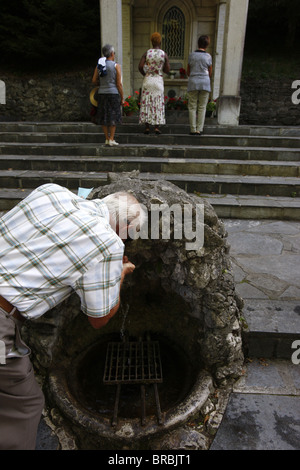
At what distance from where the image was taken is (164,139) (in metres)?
7.12

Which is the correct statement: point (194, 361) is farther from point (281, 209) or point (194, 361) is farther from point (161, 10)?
point (161, 10)

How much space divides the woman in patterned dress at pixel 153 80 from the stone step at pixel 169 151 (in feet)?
3.03

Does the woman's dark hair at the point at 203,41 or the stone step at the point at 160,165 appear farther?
the woman's dark hair at the point at 203,41

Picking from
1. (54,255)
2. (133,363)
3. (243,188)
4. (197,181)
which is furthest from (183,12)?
(54,255)

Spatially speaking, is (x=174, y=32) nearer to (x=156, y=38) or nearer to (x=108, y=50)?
→ (x=156, y=38)

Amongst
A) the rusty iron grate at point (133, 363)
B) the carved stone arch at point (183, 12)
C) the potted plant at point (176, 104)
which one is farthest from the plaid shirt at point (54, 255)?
the carved stone arch at point (183, 12)

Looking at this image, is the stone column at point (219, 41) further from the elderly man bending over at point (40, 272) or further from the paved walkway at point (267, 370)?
the elderly man bending over at point (40, 272)

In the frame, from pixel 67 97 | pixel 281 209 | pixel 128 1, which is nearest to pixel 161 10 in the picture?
pixel 128 1

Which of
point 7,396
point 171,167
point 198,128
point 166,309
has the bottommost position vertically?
point 166,309

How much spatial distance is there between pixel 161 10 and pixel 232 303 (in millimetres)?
12284

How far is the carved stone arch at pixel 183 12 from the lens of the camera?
1105 centimetres

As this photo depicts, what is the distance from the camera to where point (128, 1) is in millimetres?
10672

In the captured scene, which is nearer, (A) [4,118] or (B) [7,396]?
(B) [7,396]

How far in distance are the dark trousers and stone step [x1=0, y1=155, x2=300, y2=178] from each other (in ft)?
15.8
